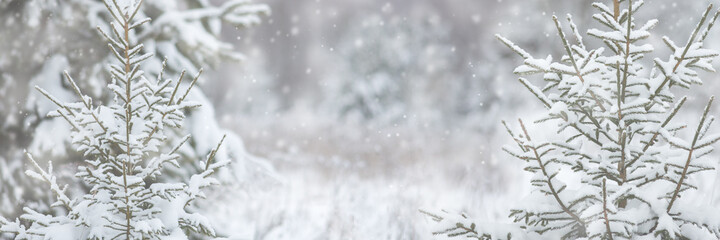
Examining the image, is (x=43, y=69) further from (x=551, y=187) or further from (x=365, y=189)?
(x=365, y=189)

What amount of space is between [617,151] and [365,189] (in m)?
5.88

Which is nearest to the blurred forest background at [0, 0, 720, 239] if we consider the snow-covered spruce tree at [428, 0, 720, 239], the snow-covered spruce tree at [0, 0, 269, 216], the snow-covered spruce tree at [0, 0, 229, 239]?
the snow-covered spruce tree at [0, 0, 269, 216]

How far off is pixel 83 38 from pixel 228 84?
39460mm

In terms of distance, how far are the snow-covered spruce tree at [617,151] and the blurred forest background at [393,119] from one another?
1606 mm

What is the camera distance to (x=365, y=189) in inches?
299

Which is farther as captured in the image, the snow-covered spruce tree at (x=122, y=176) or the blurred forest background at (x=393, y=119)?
the blurred forest background at (x=393, y=119)

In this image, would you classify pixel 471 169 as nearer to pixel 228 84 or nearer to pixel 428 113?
pixel 428 113

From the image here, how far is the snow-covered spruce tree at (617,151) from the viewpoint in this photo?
172 centimetres

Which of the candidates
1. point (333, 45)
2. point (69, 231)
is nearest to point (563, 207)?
point (69, 231)

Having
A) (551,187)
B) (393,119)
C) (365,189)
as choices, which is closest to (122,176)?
(551,187)

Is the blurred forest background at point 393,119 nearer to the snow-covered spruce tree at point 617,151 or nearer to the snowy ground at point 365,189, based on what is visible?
the snowy ground at point 365,189

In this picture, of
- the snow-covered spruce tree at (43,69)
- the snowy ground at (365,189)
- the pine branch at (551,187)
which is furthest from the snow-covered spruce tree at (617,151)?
the snow-covered spruce tree at (43,69)

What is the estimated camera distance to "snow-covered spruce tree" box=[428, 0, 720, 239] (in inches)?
67.7

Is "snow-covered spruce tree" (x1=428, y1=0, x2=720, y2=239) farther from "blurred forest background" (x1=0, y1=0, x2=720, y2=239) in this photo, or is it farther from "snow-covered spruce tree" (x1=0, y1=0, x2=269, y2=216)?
"snow-covered spruce tree" (x1=0, y1=0, x2=269, y2=216)
